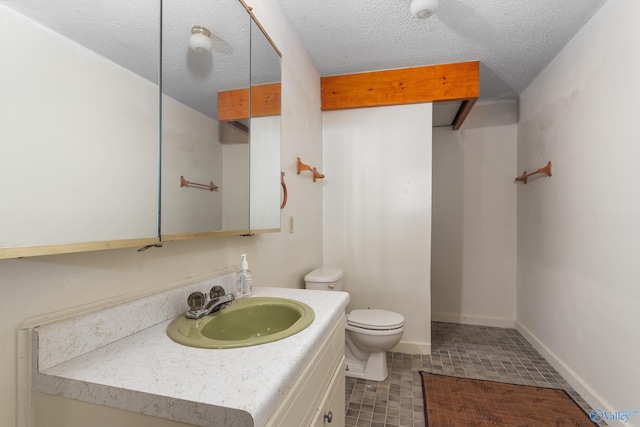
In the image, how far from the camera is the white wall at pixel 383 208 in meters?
2.56

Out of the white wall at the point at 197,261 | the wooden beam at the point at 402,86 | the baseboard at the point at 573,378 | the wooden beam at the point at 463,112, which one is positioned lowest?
the baseboard at the point at 573,378

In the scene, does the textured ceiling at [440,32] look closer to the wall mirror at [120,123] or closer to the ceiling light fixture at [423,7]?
the ceiling light fixture at [423,7]

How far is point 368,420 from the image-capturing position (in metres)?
1.69

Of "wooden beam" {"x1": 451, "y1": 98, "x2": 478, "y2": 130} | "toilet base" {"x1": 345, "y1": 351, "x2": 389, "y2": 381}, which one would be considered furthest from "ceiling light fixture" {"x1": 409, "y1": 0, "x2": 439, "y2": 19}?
"toilet base" {"x1": 345, "y1": 351, "x2": 389, "y2": 381}

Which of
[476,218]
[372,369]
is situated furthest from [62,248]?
[476,218]

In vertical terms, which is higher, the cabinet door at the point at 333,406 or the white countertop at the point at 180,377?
the white countertop at the point at 180,377

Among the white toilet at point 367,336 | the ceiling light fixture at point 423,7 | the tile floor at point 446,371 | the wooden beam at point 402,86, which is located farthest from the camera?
the wooden beam at point 402,86

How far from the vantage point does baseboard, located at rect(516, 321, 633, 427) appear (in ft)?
5.57

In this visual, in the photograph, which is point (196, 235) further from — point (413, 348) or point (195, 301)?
point (413, 348)

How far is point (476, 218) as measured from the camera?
3.27 metres

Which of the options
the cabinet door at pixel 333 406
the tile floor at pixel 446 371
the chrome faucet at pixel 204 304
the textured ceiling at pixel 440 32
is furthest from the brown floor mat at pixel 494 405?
the textured ceiling at pixel 440 32

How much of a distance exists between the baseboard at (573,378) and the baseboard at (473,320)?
321 mm

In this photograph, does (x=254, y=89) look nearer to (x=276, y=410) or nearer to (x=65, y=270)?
(x=65, y=270)

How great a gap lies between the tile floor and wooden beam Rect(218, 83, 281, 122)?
1722mm
